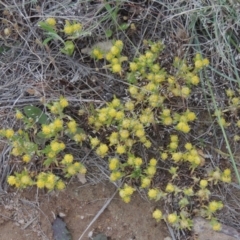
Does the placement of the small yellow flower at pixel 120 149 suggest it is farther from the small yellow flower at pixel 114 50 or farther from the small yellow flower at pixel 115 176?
the small yellow flower at pixel 114 50

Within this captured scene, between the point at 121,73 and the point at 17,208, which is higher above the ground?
the point at 121,73

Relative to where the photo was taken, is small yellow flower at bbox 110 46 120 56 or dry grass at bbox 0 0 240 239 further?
dry grass at bbox 0 0 240 239

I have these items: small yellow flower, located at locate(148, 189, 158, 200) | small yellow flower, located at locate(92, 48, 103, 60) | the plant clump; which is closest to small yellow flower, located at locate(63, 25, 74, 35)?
the plant clump

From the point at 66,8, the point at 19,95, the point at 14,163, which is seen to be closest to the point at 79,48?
the point at 66,8

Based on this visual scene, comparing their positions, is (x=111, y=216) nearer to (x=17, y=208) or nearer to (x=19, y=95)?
(x=17, y=208)

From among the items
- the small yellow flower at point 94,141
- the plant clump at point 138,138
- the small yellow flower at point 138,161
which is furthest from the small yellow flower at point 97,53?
the small yellow flower at point 138,161

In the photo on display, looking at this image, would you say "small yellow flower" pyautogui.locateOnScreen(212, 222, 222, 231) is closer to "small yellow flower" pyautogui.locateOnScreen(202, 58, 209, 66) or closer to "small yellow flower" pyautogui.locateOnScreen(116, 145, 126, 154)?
"small yellow flower" pyautogui.locateOnScreen(116, 145, 126, 154)
